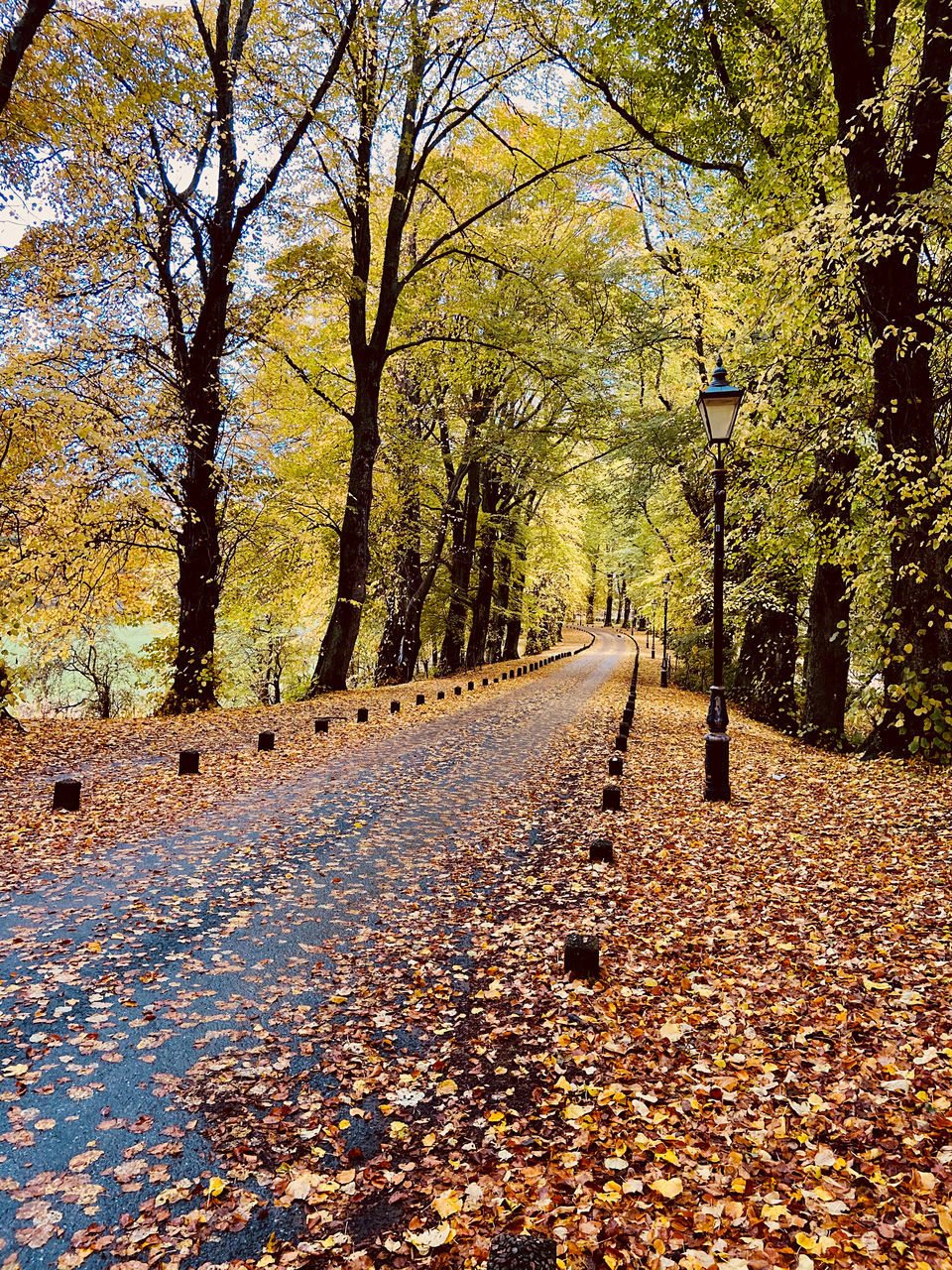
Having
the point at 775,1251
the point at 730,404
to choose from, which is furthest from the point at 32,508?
the point at 775,1251

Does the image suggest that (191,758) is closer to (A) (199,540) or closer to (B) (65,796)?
(B) (65,796)

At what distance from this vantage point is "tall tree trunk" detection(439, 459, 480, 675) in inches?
996

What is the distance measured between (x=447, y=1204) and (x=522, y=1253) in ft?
1.48

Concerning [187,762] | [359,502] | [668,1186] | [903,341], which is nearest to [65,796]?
[187,762]

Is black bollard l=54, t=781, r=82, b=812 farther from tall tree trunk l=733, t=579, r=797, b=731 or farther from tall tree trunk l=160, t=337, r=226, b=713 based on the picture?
tall tree trunk l=733, t=579, r=797, b=731

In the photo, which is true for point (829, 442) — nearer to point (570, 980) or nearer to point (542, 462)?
point (570, 980)

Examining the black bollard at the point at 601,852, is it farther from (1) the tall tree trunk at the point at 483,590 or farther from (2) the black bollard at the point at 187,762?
(1) the tall tree trunk at the point at 483,590

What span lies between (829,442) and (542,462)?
13212mm

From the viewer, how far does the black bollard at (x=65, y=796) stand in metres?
7.72

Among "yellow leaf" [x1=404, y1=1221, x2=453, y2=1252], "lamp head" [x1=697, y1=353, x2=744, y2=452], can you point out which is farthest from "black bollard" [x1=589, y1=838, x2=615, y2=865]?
"lamp head" [x1=697, y1=353, x2=744, y2=452]

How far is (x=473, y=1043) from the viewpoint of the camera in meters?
4.18

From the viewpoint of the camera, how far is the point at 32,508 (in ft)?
39.5

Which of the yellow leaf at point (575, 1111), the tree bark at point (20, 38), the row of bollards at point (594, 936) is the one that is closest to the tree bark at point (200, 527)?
the tree bark at point (20, 38)

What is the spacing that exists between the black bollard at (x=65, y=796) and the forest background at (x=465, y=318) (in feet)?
15.0
